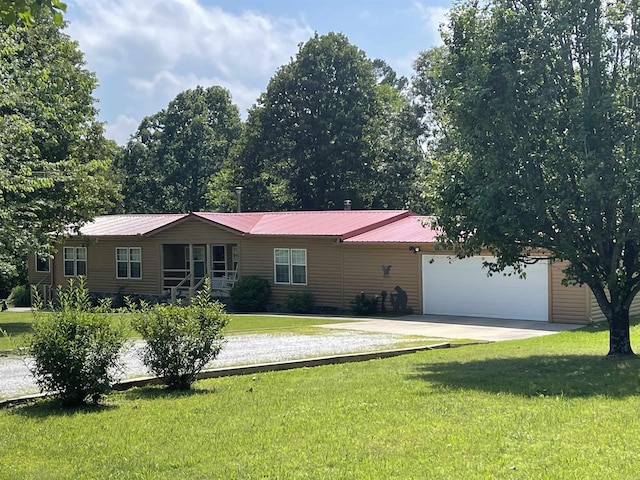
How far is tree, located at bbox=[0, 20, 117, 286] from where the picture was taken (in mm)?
14164

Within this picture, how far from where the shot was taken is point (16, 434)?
778cm

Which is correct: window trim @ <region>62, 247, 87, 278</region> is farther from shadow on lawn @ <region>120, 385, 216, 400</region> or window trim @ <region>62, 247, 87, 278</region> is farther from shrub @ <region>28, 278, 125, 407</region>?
shrub @ <region>28, 278, 125, 407</region>

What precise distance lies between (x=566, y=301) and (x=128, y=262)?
19165 mm

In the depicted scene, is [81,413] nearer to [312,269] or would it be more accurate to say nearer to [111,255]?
[312,269]

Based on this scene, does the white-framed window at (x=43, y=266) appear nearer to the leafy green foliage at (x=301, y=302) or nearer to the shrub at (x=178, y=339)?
the leafy green foliage at (x=301, y=302)

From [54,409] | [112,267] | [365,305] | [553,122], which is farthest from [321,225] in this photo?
[54,409]

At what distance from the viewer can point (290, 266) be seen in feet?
91.1

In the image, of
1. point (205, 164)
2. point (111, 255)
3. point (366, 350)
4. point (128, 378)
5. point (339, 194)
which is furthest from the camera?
point (205, 164)

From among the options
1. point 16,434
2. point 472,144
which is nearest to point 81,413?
point 16,434

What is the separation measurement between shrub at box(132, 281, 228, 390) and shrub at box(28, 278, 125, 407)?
2.76 feet

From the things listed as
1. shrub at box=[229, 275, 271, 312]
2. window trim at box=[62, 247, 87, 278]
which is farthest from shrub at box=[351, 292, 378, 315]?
window trim at box=[62, 247, 87, 278]

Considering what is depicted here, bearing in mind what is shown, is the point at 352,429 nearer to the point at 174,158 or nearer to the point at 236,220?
the point at 236,220

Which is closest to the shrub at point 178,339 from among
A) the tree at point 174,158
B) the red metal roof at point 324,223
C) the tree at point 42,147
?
the tree at point 42,147

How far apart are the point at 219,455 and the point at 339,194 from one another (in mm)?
42331
